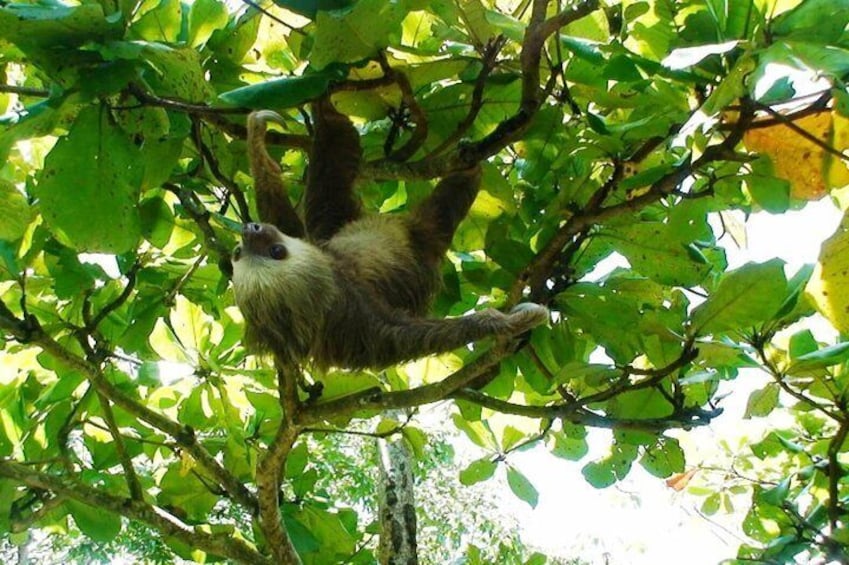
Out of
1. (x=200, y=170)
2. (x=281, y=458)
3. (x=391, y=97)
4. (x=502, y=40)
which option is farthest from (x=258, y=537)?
(x=502, y=40)

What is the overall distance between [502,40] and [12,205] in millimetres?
1399

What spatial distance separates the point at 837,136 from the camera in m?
2.04

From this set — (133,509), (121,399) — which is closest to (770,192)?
(121,399)

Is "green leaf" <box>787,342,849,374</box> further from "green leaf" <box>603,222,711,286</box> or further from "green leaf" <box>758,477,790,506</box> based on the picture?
"green leaf" <box>758,477,790,506</box>

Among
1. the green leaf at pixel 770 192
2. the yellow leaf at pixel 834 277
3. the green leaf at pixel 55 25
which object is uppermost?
the green leaf at pixel 55 25

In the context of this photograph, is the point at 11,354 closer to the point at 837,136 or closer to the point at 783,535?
the point at 837,136

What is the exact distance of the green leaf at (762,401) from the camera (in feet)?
9.19

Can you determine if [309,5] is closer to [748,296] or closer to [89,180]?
[89,180]

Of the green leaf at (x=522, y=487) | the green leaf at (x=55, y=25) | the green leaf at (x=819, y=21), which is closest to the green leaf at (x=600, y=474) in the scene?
the green leaf at (x=522, y=487)

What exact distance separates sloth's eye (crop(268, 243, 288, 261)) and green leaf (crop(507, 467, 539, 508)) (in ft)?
4.55

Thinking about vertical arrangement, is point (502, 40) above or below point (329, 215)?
above

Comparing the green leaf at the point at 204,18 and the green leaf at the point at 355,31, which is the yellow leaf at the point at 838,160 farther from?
the green leaf at the point at 204,18

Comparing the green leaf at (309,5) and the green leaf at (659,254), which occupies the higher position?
the green leaf at (309,5)

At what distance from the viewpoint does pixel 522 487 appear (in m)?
3.69
